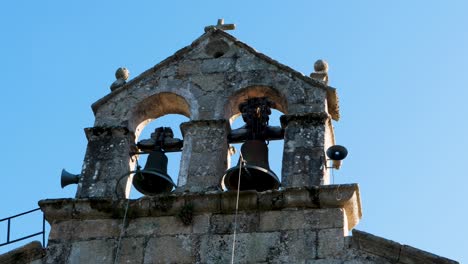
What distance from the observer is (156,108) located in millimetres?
11562

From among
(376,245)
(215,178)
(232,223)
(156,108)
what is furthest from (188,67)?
(376,245)

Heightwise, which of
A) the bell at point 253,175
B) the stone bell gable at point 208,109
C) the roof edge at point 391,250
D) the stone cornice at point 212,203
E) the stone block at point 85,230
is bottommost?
the roof edge at point 391,250

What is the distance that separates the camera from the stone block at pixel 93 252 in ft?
32.9

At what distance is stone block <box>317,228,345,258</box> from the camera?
A: 9656 millimetres

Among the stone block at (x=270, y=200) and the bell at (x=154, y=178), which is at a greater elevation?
the bell at (x=154, y=178)

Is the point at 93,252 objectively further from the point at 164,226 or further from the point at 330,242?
the point at 330,242

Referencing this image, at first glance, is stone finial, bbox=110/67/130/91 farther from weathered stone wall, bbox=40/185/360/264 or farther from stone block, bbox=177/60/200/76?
weathered stone wall, bbox=40/185/360/264

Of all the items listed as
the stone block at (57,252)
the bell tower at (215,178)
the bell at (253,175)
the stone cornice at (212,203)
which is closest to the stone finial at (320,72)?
the bell tower at (215,178)

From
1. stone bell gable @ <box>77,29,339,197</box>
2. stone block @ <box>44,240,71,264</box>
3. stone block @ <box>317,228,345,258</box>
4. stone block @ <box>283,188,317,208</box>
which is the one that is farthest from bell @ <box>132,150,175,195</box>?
stone block @ <box>317,228,345,258</box>

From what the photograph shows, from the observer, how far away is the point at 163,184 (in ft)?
36.3

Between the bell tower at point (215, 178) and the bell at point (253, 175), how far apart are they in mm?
12

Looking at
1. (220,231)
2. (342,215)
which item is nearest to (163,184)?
(220,231)

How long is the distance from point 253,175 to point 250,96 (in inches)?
41.0

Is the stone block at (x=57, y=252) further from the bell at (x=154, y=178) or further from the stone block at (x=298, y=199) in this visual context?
the stone block at (x=298, y=199)
